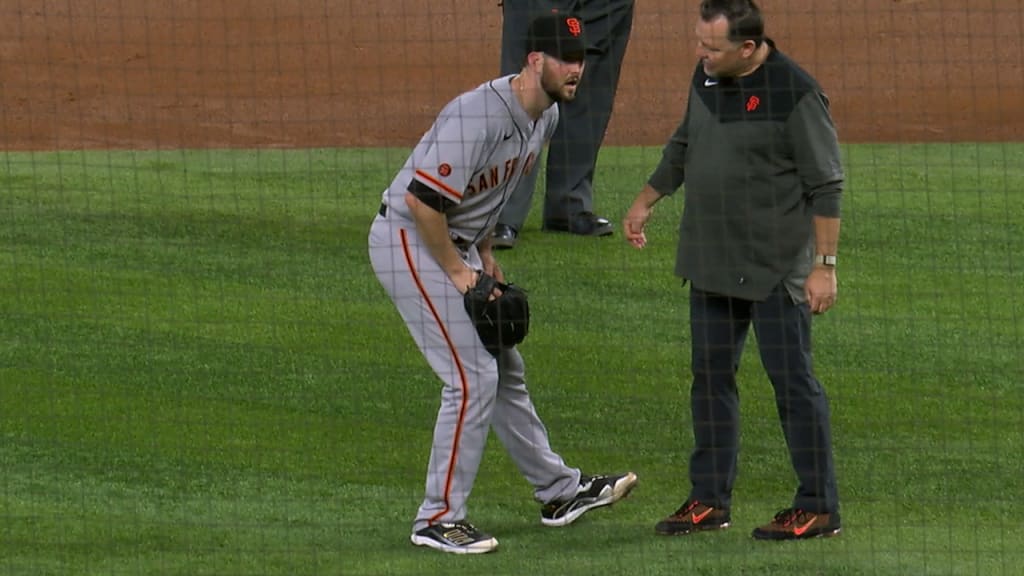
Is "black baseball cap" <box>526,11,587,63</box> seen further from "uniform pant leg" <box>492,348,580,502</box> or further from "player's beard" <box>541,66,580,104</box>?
"uniform pant leg" <box>492,348,580,502</box>

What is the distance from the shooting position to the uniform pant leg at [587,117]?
10.5 metres

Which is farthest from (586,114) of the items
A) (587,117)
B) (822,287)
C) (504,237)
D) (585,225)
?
(822,287)

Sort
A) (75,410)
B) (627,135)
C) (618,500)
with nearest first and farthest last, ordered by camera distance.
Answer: (618,500), (75,410), (627,135)

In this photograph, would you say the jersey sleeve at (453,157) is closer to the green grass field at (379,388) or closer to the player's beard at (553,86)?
the player's beard at (553,86)

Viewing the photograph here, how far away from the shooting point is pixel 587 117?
1067 cm

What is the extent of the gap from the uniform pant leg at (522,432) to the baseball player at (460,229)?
0.32 feet

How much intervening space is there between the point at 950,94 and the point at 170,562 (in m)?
12.0

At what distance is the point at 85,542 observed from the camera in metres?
6.05

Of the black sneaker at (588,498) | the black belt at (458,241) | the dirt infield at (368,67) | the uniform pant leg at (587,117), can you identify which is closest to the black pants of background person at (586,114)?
the uniform pant leg at (587,117)

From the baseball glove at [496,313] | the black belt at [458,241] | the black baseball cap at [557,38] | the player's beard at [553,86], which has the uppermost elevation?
the black baseball cap at [557,38]

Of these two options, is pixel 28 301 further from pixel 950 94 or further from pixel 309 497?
pixel 950 94

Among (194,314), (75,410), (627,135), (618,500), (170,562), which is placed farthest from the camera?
(627,135)

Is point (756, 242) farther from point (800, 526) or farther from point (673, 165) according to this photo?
point (800, 526)

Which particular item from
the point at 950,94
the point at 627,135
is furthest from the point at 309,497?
the point at 950,94
